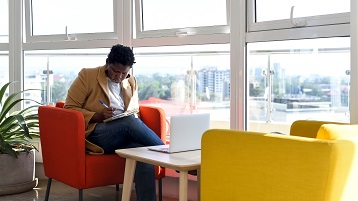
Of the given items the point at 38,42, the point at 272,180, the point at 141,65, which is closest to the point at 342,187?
the point at 272,180

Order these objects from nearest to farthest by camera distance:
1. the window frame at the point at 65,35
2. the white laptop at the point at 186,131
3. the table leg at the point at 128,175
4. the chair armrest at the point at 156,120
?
the white laptop at the point at 186,131 < the table leg at the point at 128,175 < the chair armrest at the point at 156,120 < the window frame at the point at 65,35

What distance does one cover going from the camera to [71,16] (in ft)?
17.2

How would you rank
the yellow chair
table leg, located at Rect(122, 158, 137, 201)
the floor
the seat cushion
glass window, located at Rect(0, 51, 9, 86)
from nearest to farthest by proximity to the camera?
the yellow chair, the seat cushion, table leg, located at Rect(122, 158, 137, 201), the floor, glass window, located at Rect(0, 51, 9, 86)

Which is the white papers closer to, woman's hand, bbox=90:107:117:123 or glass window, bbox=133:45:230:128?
woman's hand, bbox=90:107:117:123

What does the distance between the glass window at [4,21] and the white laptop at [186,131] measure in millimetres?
3096

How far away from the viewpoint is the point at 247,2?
405 cm

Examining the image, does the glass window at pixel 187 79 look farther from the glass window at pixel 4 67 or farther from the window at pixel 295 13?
the glass window at pixel 4 67

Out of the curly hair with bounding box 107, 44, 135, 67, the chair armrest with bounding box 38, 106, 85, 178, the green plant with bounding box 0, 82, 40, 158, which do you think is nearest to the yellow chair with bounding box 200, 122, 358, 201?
the chair armrest with bounding box 38, 106, 85, 178

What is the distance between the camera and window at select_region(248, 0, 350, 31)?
3.53m

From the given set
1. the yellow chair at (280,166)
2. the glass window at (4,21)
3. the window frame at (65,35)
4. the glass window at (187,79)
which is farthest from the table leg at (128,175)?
the glass window at (4,21)

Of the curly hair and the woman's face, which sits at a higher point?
the curly hair

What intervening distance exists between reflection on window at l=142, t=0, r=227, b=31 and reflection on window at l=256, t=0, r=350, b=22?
372mm

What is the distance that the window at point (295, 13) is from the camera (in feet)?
11.6

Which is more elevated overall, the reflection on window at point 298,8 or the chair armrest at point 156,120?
the reflection on window at point 298,8
